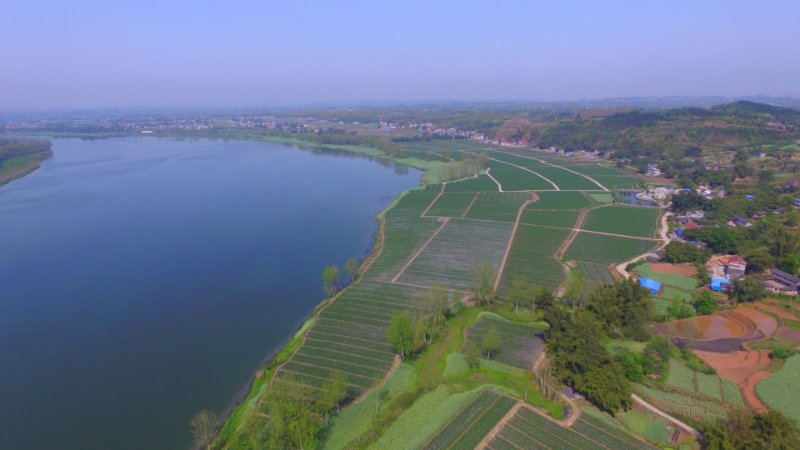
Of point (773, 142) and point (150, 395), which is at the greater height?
point (773, 142)

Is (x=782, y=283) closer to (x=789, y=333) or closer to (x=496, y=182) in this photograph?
(x=789, y=333)

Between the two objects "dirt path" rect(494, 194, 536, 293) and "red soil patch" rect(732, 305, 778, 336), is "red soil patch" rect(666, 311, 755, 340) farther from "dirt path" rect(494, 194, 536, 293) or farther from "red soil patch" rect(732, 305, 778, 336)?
"dirt path" rect(494, 194, 536, 293)

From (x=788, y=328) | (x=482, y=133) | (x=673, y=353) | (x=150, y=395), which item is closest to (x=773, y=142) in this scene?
(x=482, y=133)

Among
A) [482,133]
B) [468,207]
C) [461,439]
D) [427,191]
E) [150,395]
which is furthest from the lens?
[482,133]

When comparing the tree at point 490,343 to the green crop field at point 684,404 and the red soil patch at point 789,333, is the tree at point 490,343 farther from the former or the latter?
the red soil patch at point 789,333

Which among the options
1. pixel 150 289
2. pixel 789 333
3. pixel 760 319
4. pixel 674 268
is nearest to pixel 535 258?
pixel 674 268

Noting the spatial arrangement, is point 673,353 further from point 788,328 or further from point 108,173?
point 108,173
